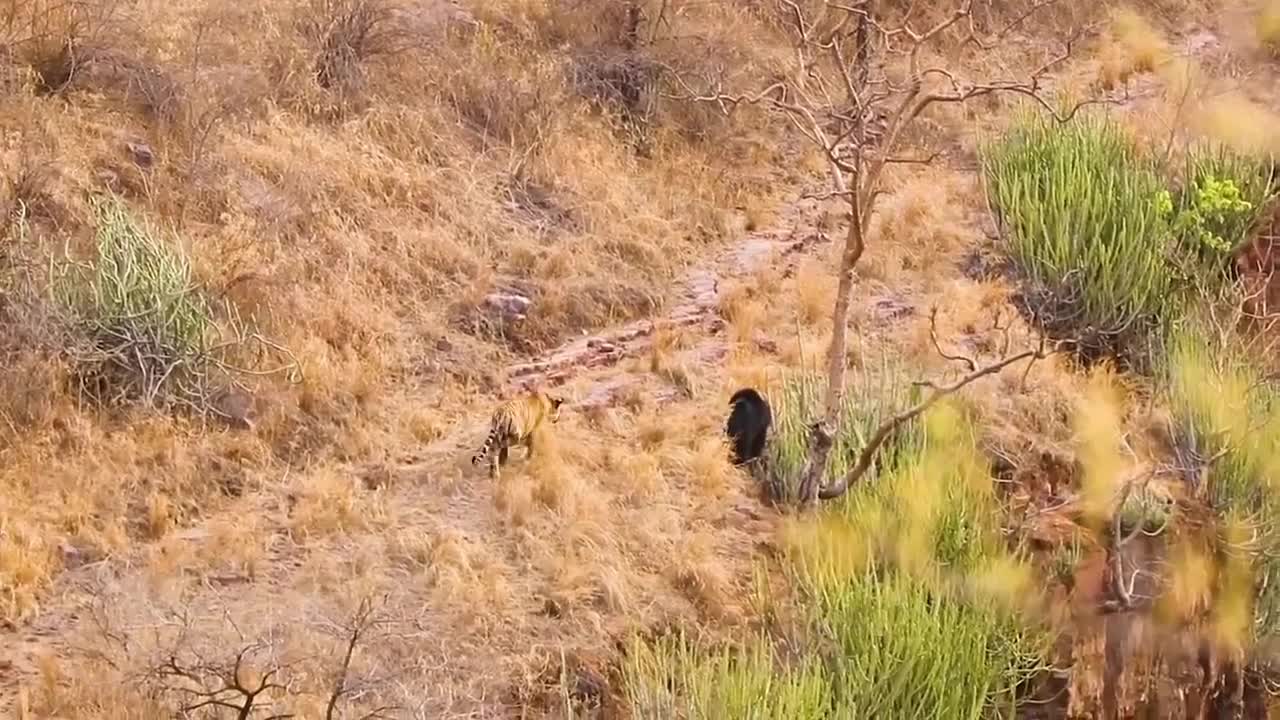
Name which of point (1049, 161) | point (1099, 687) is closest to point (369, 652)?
point (1099, 687)

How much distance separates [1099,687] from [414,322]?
3.86 metres

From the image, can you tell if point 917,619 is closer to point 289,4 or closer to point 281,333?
point 281,333

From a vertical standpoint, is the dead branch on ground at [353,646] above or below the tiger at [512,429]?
below

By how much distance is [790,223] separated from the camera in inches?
367

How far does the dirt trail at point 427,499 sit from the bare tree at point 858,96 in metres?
0.74

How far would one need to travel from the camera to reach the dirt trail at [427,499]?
15.7 feet

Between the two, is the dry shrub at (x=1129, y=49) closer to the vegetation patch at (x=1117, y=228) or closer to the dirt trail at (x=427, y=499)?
the vegetation patch at (x=1117, y=228)

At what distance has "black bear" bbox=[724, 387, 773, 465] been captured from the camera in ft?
20.7

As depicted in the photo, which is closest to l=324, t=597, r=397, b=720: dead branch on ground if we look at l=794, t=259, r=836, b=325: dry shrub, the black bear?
the black bear

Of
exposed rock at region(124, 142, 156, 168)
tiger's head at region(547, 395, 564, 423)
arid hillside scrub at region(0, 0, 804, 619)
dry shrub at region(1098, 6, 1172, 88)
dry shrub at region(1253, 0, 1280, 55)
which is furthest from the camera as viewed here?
dry shrub at region(1253, 0, 1280, 55)

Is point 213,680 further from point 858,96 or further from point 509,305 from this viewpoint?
point 858,96

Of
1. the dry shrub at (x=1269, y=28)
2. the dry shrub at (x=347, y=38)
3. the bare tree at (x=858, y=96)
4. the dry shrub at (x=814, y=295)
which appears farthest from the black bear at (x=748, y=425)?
the dry shrub at (x=1269, y=28)

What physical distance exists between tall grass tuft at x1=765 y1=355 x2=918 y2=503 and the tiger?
1078mm

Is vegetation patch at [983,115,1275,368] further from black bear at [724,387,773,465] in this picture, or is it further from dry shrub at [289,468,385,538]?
dry shrub at [289,468,385,538]
